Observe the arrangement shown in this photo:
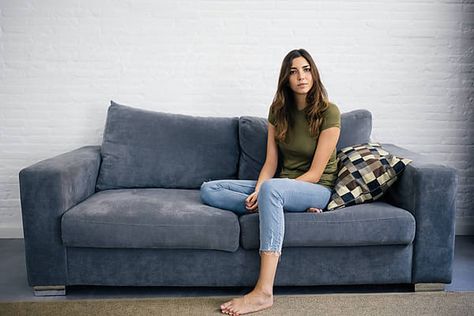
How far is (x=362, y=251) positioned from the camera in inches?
103

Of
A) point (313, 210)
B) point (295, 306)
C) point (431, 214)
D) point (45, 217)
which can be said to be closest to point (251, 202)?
point (313, 210)

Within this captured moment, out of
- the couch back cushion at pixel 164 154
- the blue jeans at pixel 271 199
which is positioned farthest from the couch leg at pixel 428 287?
the couch back cushion at pixel 164 154

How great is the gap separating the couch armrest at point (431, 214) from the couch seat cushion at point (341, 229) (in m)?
0.08

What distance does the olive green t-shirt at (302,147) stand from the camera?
8.86 feet

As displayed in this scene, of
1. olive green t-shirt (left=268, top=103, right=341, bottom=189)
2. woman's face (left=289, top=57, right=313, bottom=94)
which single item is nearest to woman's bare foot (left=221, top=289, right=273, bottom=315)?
olive green t-shirt (left=268, top=103, right=341, bottom=189)

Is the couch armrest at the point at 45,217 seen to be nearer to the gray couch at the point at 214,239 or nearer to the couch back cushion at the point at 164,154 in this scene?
the gray couch at the point at 214,239

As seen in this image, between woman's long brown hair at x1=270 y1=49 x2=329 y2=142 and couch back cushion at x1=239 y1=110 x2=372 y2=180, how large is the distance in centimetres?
33

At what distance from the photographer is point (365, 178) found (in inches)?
106

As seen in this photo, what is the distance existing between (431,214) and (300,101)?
0.86 m

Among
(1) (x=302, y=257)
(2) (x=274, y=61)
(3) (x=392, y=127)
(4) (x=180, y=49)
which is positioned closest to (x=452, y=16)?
(3) (x=392, y=127)

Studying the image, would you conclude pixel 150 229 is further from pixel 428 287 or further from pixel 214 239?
pixel 428 287

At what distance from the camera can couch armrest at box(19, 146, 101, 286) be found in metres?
2.54

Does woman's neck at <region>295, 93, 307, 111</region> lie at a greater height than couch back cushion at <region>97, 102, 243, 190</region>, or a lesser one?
greater

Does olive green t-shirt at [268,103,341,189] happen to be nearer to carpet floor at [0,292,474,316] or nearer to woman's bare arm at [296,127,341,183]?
woman's bare arm at [296,127,341,183]
